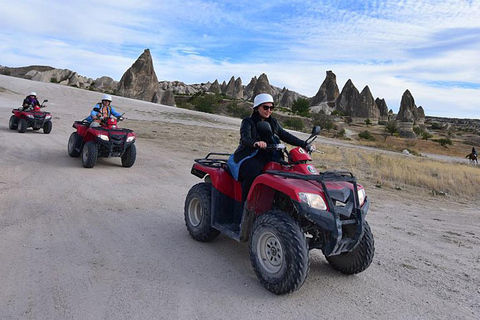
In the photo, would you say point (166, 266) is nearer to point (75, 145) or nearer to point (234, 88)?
point (75, 145)

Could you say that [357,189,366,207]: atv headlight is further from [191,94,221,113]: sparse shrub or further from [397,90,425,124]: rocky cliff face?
[397,90,425,124]: rocky cliff face

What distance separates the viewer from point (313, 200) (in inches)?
143

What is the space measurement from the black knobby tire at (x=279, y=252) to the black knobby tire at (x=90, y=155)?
6.83 metres

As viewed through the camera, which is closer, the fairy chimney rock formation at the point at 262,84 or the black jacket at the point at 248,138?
the black jacket at the point at 248,138

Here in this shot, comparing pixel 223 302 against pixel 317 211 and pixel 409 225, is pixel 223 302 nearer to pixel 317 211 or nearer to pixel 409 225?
pixel 317 211

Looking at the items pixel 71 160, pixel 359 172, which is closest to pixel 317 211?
pixel 71 160

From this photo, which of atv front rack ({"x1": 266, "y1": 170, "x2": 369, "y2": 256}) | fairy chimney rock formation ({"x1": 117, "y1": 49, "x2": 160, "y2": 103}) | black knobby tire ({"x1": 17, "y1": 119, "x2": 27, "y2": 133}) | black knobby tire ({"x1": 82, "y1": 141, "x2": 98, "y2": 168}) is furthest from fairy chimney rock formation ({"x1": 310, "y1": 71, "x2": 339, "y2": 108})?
atv front rack ({"x1": 266, "y1": 170, "x2": 369, "y2": 256})

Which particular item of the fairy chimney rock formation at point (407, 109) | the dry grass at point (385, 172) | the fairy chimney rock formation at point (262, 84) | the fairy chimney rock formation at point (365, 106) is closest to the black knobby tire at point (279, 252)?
the dry grass at point (385, 172)

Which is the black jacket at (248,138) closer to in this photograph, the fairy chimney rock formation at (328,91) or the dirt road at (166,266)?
the dirt road at (166,266)

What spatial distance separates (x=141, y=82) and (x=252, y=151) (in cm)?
6433

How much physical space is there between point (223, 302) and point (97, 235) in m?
2.32

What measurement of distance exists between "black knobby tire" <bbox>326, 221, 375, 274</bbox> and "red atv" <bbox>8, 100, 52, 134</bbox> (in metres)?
14.4

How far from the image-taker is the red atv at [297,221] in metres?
3.61

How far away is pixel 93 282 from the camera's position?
382 cm
